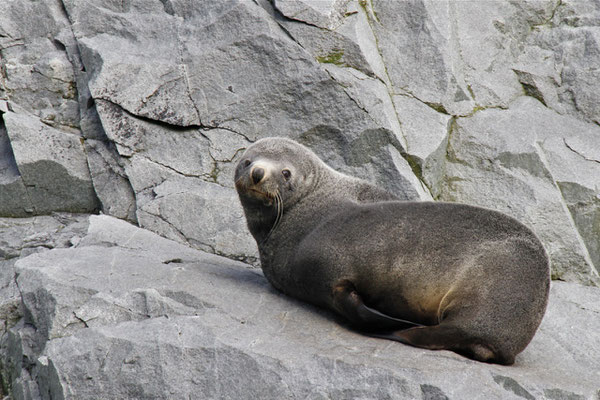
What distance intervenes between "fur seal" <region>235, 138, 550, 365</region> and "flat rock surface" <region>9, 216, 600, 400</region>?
0.17m

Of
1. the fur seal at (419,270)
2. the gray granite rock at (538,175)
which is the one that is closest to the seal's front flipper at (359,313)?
the fur seal at (419,270)

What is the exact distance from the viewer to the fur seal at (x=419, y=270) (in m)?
4.67

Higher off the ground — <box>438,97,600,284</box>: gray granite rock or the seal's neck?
the seal's neck

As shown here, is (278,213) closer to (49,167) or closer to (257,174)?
(257,174)

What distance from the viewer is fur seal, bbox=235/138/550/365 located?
184 inches

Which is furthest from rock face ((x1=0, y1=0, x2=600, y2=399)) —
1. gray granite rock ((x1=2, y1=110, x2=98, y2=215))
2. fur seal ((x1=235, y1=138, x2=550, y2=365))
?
fur seal ((x1=235, y1=138, x2=550, y2=365))

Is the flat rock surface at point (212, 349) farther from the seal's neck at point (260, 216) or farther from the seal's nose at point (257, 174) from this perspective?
the seal's nose at point (257, 174)

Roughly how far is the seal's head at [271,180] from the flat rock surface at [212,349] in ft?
1.82

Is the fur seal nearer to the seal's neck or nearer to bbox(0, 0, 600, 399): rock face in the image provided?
the seal's neck

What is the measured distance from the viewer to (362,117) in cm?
820

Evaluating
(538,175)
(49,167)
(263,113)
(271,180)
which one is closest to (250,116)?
(263,113)

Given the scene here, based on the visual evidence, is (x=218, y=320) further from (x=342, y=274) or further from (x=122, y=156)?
(x=122, y=156)

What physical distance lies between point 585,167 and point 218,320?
5488 millimetres

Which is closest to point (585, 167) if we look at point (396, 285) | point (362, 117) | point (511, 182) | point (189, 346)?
point (511, 182)
